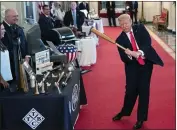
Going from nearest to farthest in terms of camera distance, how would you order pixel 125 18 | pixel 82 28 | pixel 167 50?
pixel 125 18
pixel 82 28
pixel 167 50

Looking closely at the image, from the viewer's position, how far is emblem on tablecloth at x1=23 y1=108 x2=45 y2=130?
3.05 metres

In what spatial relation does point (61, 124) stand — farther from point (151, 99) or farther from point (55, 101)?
point (151, 99)

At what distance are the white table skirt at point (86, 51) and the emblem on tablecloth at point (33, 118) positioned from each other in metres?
3.92

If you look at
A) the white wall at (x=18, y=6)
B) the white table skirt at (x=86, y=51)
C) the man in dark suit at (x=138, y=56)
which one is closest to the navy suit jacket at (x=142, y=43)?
the man in dark suit at (x=138, y=56)

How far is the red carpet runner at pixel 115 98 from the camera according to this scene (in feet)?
12.8

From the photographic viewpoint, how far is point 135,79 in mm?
3582

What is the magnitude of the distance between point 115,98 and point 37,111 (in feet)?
6.51

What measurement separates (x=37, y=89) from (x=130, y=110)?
A: 4.30ft

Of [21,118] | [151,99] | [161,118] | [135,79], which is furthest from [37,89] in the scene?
Result: [151,99]

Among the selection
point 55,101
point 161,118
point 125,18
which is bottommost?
point 161,118

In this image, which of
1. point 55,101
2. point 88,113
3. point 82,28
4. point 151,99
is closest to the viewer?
point 55,101

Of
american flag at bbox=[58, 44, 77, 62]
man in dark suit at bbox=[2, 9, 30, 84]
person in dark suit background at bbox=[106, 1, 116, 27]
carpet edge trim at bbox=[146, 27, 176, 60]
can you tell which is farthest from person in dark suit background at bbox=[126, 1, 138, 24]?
man in dark suit at bbox=[2, 9, 30, 84]

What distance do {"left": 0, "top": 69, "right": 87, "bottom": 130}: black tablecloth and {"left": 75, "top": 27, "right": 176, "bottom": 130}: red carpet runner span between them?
78 cm

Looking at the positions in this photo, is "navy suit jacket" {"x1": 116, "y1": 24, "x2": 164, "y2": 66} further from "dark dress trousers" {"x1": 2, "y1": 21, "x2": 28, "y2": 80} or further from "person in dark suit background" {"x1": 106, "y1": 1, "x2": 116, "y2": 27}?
"person in dark suit background" {"x1": 106, "y1": 1, "x2": 116, "y2": 27}
